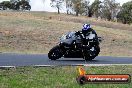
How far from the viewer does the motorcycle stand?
789 inches

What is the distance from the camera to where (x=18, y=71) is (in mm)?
12812

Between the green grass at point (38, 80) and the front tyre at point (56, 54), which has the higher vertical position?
the green grass at point (38, 80)

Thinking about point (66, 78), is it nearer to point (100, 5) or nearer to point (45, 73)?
point (45, 73)

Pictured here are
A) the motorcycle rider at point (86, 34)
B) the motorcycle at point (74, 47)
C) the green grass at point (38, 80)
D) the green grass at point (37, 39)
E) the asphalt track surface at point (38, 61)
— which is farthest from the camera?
the green grass at point (37, 39)

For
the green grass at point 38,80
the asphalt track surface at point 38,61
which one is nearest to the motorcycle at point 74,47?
the asphalt track surface at point 38,61

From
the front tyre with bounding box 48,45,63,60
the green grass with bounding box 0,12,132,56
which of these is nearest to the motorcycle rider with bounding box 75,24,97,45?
the front tyre with bounding box 48,45,63,60

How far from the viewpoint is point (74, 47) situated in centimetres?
2020

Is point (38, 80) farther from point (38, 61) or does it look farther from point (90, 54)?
point (90, 54)

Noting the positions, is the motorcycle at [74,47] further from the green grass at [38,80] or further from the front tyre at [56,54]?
the green grass at [38,80]

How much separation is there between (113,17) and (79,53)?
99.1 metres

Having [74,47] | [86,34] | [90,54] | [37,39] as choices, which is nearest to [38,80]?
[74,47]

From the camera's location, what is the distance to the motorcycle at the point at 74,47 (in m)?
20.0

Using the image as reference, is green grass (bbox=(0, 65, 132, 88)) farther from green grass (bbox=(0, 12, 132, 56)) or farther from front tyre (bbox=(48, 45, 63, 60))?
green grass (bbox=(0, 12, 132, 56))

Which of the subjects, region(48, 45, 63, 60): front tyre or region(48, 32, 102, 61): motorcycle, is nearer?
region(48, 45, 63, 60): front tyre
